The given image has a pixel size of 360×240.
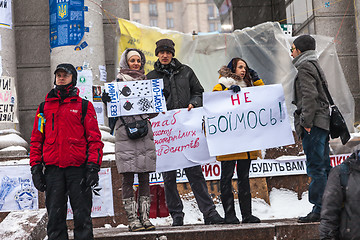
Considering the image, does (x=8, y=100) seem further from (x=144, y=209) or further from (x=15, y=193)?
(x=144, y=209)

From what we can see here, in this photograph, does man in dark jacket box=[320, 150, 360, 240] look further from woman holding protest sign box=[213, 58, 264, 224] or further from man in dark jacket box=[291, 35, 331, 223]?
woman holding protest sign box=[213, 58, 264, 224]

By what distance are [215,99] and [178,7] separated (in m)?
118

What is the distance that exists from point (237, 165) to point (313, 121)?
112 centimetres

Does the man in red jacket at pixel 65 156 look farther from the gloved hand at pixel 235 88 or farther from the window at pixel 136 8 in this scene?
the window at pixel 136 8

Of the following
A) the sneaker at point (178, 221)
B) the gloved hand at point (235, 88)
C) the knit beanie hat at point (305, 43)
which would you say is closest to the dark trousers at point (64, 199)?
the sneaker at point (178, 221)

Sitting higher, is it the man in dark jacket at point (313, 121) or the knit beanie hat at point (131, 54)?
the knit beanie hat at point (131, 54)

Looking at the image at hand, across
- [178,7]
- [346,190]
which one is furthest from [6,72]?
[178,7]

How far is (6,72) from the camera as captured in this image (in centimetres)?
1009

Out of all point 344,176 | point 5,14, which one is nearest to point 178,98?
point 344,176

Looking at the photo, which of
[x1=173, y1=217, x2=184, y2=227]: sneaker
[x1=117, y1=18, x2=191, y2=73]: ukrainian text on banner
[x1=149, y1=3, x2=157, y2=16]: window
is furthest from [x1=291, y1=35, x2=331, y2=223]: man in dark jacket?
[x1=149, y1=3, x2=157, y2=16]: window

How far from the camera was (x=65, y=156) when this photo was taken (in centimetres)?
578

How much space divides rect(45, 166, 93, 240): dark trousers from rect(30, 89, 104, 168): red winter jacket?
0.10 meters

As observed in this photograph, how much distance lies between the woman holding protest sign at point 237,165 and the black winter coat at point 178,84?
1.17ft

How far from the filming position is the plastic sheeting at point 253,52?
10.8 metres
